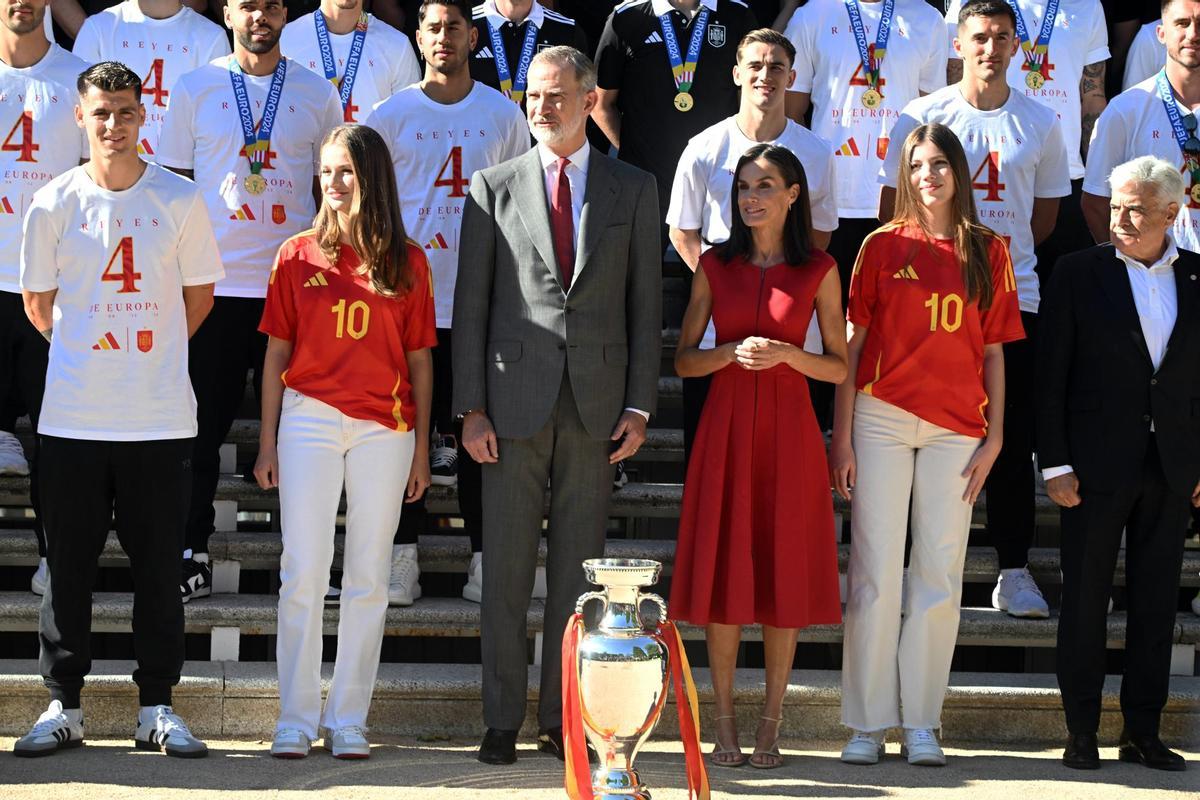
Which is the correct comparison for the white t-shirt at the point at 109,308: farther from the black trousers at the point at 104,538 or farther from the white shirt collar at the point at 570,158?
the white shirt collar at the point at 570,158

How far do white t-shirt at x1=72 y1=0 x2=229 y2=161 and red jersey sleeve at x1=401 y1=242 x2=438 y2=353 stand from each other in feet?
6.36

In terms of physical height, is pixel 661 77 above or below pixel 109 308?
above

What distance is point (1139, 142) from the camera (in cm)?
624

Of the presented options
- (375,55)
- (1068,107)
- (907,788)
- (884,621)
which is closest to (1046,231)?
(1068,107)

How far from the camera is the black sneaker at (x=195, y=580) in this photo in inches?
225

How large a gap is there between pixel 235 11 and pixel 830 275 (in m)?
2.40

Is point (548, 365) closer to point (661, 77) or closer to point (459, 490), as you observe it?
point (459, 490)

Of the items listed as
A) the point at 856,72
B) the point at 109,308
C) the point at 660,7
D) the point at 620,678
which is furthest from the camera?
the point at 660,7

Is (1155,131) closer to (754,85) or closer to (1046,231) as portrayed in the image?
(1046,231)

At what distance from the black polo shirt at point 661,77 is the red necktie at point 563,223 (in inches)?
69.6

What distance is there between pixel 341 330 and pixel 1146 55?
407 cm

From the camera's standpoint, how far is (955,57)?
23.0 feet

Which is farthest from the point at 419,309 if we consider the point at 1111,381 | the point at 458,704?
the point at 1111,381

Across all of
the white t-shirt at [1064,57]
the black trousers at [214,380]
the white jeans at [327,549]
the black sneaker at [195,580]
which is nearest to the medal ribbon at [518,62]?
the black trousers at [214,380]
